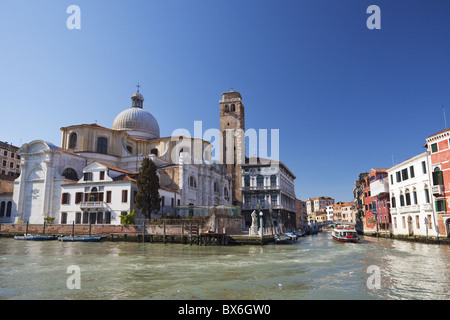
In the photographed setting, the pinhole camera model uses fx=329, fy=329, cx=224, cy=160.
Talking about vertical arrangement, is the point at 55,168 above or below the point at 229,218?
above

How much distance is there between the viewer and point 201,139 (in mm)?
48344

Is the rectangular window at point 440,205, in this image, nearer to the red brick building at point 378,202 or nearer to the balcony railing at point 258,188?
the red brick building at point 378,202

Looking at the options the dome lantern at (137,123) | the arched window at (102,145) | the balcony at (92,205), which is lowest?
the balcony at (92,205)

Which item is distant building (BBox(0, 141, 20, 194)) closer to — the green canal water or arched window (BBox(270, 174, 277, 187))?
arched window (BBox(270, 174, 277, 187))

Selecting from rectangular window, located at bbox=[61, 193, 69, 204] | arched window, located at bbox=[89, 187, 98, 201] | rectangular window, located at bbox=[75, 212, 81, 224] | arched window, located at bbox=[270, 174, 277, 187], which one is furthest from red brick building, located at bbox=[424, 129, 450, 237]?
rectangular window, located at bbox=[61, 193, 69, 204]

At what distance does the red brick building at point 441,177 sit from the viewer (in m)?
26.1

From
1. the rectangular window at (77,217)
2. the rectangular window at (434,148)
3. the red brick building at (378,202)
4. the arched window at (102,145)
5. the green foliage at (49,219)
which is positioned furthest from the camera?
the arched window at (102,145)

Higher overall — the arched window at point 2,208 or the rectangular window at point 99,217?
the arched window at point 2,208

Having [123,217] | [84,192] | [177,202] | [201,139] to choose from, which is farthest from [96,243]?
[201,139]

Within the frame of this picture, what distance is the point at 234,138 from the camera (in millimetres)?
56188

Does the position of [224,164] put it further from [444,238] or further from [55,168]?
[444,238]

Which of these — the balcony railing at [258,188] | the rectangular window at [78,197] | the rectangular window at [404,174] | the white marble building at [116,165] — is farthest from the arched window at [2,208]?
the rectangular window at [404,174]

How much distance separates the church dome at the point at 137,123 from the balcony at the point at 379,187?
1282 inches
